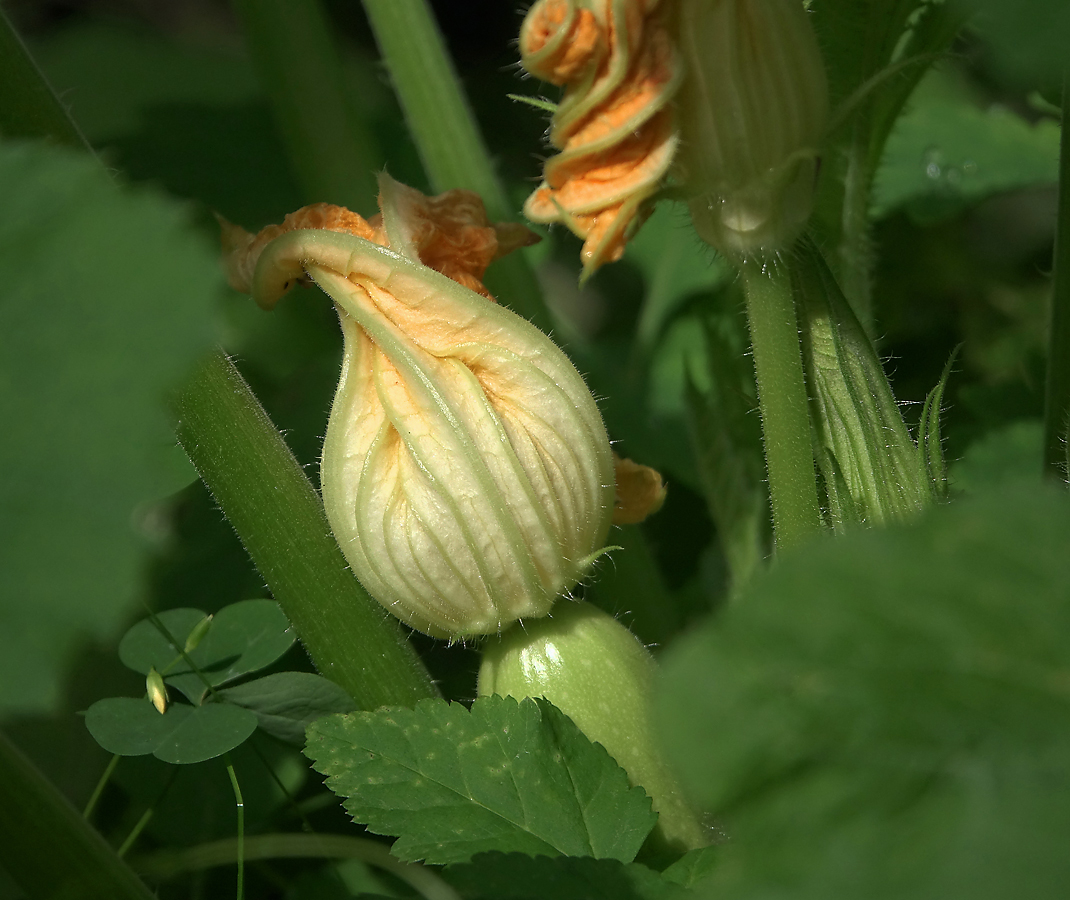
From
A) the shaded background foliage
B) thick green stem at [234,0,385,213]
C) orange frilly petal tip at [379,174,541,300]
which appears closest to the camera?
→ orange frilly petal tip at [379,174,541,300]

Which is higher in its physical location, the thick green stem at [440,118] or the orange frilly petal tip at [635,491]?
the thick green stem at [440,118]

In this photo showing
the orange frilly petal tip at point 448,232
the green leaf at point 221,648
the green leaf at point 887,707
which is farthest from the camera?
the green leaf at point 221,648

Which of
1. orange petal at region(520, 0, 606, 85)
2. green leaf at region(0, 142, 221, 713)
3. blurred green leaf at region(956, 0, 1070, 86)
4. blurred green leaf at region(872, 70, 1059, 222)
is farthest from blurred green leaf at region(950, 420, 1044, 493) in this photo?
green leaf at region(0, 142, 221, 713)

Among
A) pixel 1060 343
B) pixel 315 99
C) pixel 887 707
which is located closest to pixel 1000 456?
pixel 1060 343

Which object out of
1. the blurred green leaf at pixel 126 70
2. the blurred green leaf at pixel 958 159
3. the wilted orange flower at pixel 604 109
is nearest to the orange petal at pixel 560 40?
the wilted orange flower at pixel 604 109

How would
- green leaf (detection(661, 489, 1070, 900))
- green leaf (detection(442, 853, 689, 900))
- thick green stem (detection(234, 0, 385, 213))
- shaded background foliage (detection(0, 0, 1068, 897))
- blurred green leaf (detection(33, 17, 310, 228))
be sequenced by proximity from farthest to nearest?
blurred green leaf (detection(33, 17, 310, 228))
thick green stem (detection(234, 0, 385, 213))
shaded background foliage (detection(0, 0, 1068, 897))
green leaf (detection(442, 853, 689, 900))
green leaf (detection(661, 489, 1070, 900))

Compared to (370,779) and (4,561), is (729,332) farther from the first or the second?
(4,561)

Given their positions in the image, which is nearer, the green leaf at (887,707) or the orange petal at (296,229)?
the green leaf at (887,707)

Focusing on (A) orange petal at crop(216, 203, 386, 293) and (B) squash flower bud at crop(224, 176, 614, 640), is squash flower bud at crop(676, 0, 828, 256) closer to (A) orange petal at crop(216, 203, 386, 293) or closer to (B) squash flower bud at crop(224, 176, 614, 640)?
(B) squash flower bud at crop(224, 176, 614, 640)

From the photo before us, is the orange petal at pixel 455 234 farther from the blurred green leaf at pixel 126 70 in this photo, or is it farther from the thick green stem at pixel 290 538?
the blurred green leaf at pixel 126 70
